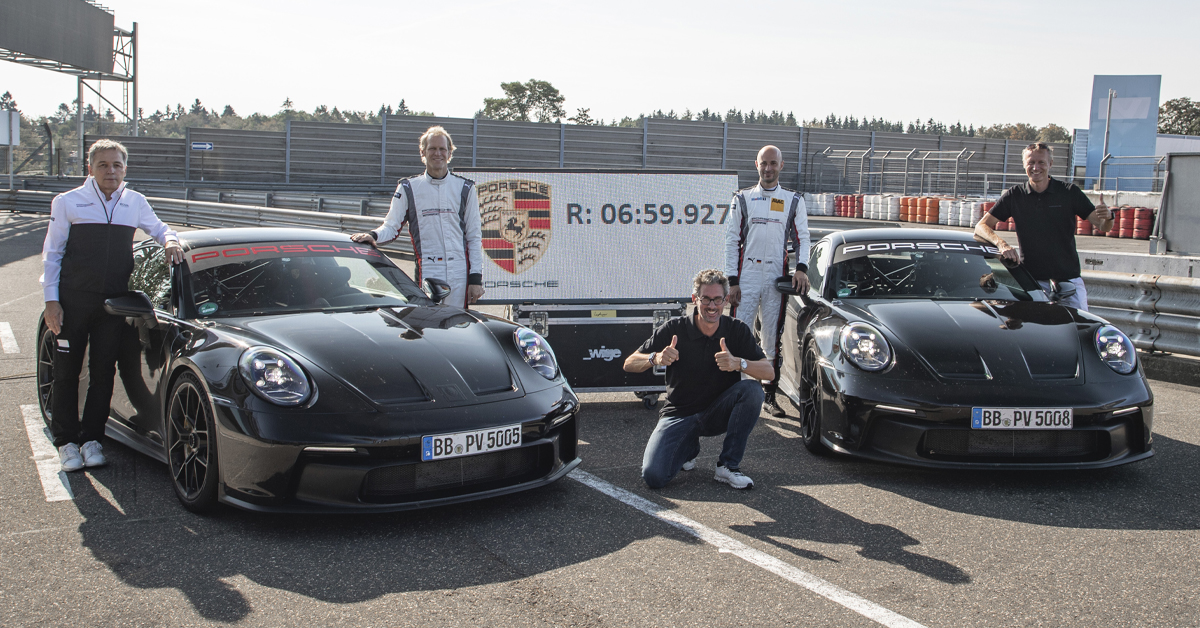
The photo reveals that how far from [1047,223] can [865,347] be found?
2.09 m

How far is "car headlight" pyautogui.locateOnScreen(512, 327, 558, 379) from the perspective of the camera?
471 cm

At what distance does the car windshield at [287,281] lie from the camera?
4848mm

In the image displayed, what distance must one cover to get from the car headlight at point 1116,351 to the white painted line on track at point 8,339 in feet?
27.4

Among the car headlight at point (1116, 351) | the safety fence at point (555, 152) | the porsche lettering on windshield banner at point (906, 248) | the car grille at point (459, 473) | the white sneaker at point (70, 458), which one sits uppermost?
the safety fence at point (555, 152)

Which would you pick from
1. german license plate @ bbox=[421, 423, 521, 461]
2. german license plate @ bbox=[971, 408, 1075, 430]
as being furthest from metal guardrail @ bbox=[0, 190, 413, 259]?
german license plate @ bbox=[971, 408, 1075, 430]

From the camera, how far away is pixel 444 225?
6289 millimetres

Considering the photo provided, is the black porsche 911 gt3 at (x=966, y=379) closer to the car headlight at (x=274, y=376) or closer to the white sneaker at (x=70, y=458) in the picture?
the car headlight at (x=274, y=376)

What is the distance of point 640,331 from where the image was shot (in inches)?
269

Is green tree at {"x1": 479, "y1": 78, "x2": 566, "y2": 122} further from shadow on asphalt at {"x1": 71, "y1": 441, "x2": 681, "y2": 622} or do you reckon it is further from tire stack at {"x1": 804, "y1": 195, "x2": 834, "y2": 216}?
shadow on asphalt at {"x1": 71, "y1": 441, "x2": 681, "y2": 622}

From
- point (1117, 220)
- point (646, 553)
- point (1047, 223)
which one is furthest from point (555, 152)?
point (646, 553)

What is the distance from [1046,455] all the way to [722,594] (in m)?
2.25

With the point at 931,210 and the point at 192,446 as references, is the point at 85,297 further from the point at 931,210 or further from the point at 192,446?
the point at 931,210

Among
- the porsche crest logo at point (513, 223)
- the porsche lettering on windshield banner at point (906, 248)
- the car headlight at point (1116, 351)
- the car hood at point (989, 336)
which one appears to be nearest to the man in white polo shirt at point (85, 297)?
the porsche crest logo at point (513, 223)

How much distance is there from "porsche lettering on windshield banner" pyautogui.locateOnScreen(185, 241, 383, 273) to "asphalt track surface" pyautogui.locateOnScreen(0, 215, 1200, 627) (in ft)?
3.71
